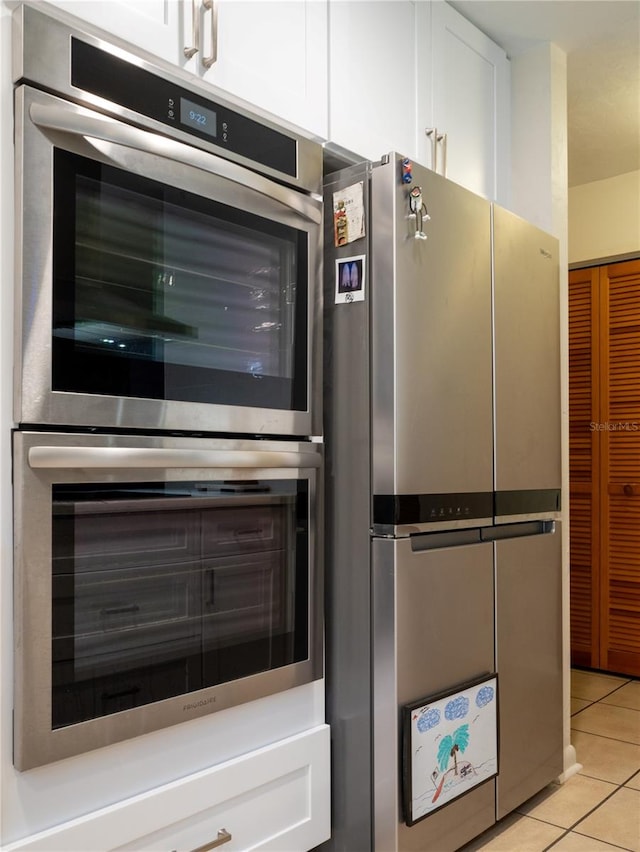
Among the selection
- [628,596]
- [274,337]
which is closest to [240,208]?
[274,337]

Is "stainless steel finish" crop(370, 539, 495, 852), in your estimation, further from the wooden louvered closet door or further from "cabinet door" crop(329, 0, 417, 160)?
the wooden louvered closet door

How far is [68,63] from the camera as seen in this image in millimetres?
1212

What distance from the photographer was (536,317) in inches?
87.0

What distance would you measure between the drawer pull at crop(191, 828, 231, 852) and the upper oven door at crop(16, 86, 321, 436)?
31.2 inches

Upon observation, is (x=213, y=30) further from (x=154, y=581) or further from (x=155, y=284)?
(x=154, y=581)

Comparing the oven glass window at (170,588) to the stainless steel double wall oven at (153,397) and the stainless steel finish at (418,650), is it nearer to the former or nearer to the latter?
the stainless steel double wall oven at (153,397)

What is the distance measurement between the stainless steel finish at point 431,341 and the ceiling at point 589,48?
0.77m

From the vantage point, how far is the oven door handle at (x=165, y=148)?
3.91 ft

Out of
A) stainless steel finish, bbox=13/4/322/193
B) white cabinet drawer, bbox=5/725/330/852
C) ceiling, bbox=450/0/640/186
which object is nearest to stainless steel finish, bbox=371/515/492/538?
white cabinet drawer, bbox=5/725/330/852

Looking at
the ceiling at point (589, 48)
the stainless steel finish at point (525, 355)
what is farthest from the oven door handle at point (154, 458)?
the ceiling at point (589, 48)

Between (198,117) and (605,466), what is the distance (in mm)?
2782

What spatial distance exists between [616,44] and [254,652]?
7.58 ft

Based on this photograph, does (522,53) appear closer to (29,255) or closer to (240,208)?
(240,208)

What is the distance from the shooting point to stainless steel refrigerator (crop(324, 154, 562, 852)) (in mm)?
1669
